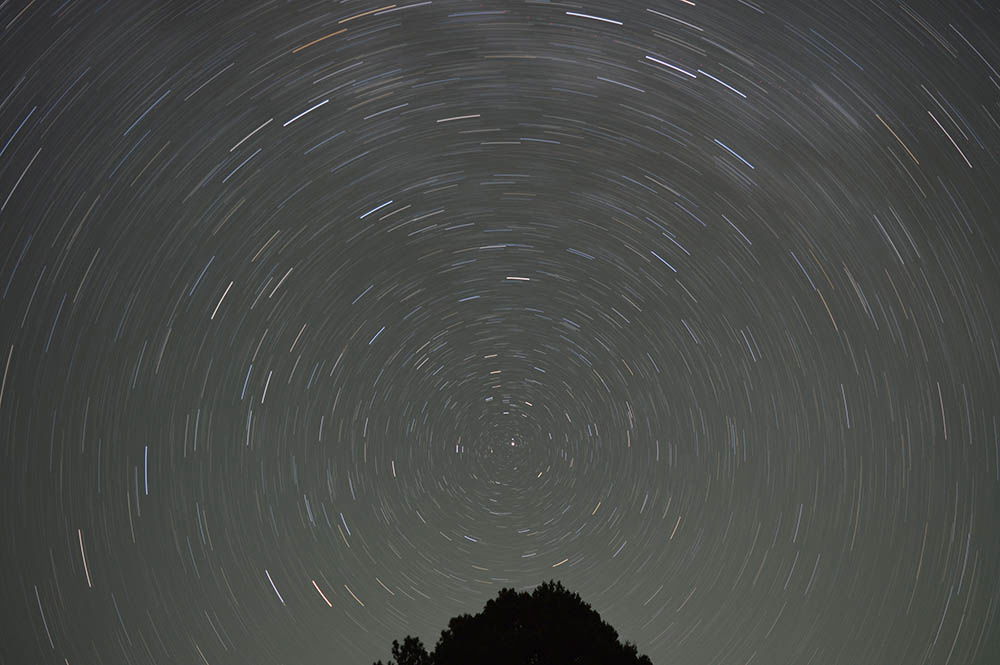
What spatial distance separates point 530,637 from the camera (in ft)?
48.5

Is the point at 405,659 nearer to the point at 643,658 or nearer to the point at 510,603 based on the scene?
the point at 510,603

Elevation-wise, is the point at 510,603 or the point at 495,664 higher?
the point at 510,603

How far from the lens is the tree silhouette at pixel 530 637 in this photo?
14.6 metres

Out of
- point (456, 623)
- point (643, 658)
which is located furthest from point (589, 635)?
point (456, 623)

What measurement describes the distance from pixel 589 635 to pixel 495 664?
1887 millimetres

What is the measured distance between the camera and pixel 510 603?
15.9 m

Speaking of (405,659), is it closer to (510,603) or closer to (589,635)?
(510,603)

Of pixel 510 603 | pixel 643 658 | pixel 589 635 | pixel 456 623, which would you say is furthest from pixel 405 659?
pixel 643 658

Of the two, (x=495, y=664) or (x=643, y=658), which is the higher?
(x=643, y=658)

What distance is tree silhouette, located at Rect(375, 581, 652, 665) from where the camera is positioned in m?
14.6

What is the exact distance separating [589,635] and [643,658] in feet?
3.61

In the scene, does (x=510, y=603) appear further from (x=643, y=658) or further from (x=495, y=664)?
(x=643, y=658)

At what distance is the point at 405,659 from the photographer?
50.1 ft

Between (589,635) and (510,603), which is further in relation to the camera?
(510,603)
